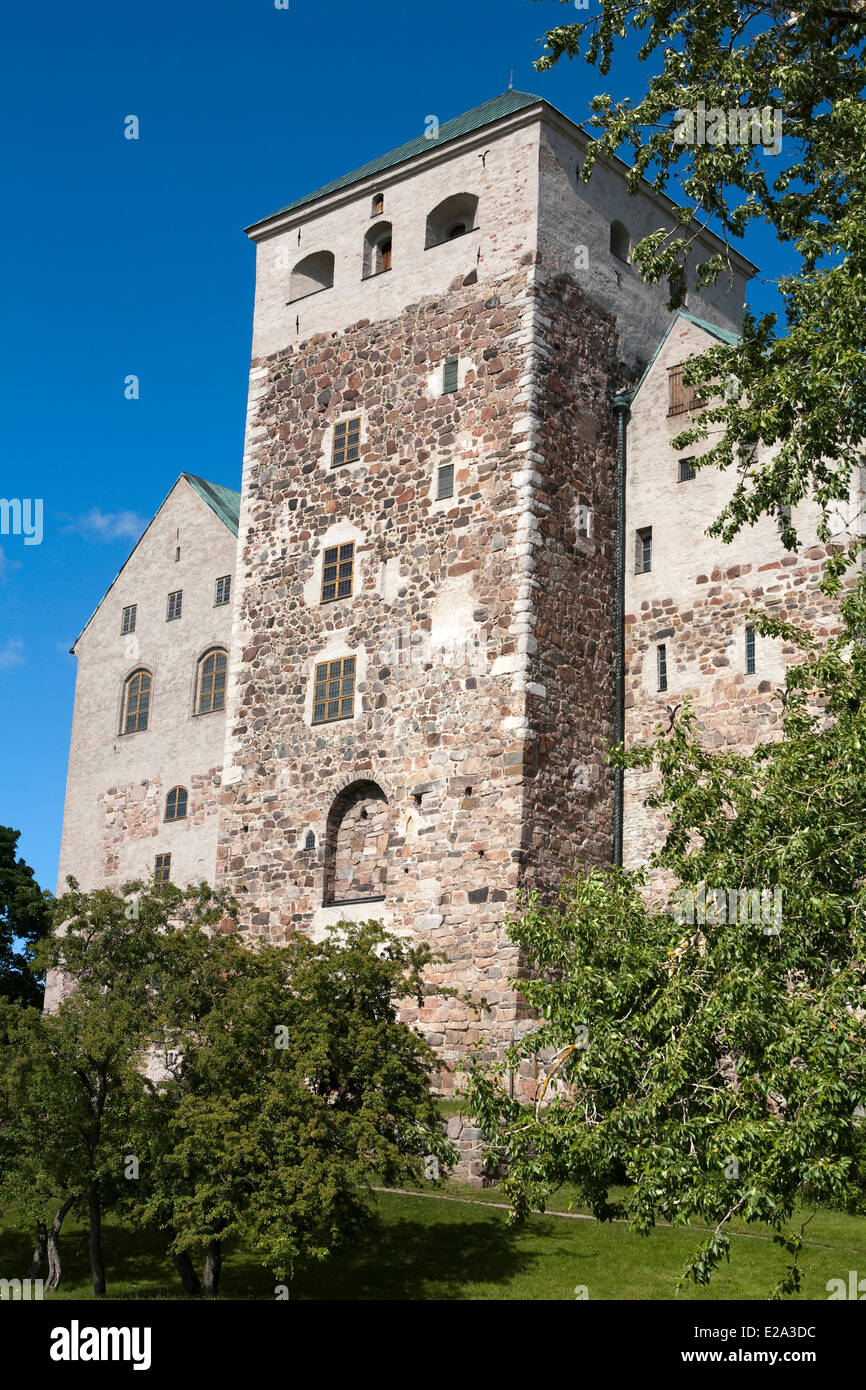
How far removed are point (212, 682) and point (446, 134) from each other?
12.1 m

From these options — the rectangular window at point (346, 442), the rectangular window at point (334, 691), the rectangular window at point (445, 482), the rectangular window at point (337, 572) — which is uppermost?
the rectangular window at point (346, 442)

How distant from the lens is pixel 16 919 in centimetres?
3941

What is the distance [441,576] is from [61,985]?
46.1 feet

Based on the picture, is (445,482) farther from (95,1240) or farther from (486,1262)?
(95,1240)

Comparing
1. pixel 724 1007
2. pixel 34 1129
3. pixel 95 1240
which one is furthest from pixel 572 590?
pixel 724 1007

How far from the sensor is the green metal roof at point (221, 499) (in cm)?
3259

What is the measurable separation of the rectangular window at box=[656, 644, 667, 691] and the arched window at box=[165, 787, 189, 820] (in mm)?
11038

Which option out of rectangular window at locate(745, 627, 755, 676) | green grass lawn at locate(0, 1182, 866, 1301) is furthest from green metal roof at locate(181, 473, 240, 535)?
green grass lawn at locate(0, 1182, 866, 1301)

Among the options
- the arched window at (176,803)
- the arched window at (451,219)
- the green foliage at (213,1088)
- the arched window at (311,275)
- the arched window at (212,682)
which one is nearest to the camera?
the green foliage at (213,1088)

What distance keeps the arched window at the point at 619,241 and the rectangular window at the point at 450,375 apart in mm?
4163

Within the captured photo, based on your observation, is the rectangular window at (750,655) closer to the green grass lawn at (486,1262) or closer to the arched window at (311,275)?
the green grass lawn at (486,1262)

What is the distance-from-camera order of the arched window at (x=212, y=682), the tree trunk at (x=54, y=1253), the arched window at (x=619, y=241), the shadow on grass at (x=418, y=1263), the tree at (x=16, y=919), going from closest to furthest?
the shadow on grass at (x=418, y=1263) → the tree trunk at (x=54, y=1253) → the arched window at (x=619, y=241) → the arched window at (x=212, y=682) → the tree at (x=16, y=919)

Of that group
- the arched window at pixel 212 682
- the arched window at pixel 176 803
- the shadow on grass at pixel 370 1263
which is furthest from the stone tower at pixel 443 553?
the shadow on grass at pixel 370 1263
